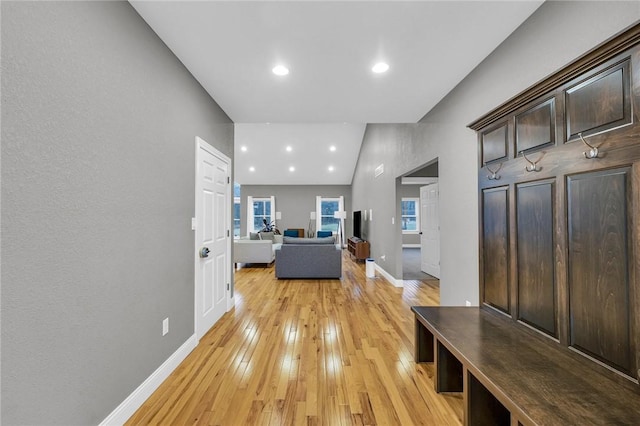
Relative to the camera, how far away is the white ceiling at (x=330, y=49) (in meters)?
1.77

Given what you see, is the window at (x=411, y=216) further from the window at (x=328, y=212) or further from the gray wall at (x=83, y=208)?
the gray wall at (x=83, y=208)

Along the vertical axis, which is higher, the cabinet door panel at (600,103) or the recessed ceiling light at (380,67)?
the recessed ceiling light at (380,67)

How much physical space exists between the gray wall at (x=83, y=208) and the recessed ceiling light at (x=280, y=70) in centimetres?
87

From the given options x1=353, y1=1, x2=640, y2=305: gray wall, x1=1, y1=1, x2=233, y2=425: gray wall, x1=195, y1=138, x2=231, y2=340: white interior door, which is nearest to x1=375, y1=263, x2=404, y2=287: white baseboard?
x1=353, y1=1, x2=640, y2=305: gray wall

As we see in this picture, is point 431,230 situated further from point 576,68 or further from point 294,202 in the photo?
point 294,202

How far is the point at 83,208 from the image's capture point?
139 cm

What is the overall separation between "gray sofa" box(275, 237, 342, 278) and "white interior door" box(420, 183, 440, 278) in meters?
1.93

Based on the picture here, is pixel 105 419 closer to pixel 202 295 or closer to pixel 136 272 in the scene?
pixel 136 272

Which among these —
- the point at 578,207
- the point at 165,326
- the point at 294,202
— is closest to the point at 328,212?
the point at 294,202

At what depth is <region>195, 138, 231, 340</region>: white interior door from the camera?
2.73 metres

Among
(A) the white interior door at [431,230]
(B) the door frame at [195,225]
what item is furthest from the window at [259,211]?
(B) the door frame at [195,225]

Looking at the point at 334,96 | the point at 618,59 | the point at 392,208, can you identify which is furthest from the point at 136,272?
the point at 392,208

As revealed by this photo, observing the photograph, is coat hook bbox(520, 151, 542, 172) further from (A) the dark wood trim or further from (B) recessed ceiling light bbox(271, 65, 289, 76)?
(B) recessed ceiling light bbox(271, 65, 289, 76)

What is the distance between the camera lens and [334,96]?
120 inches
